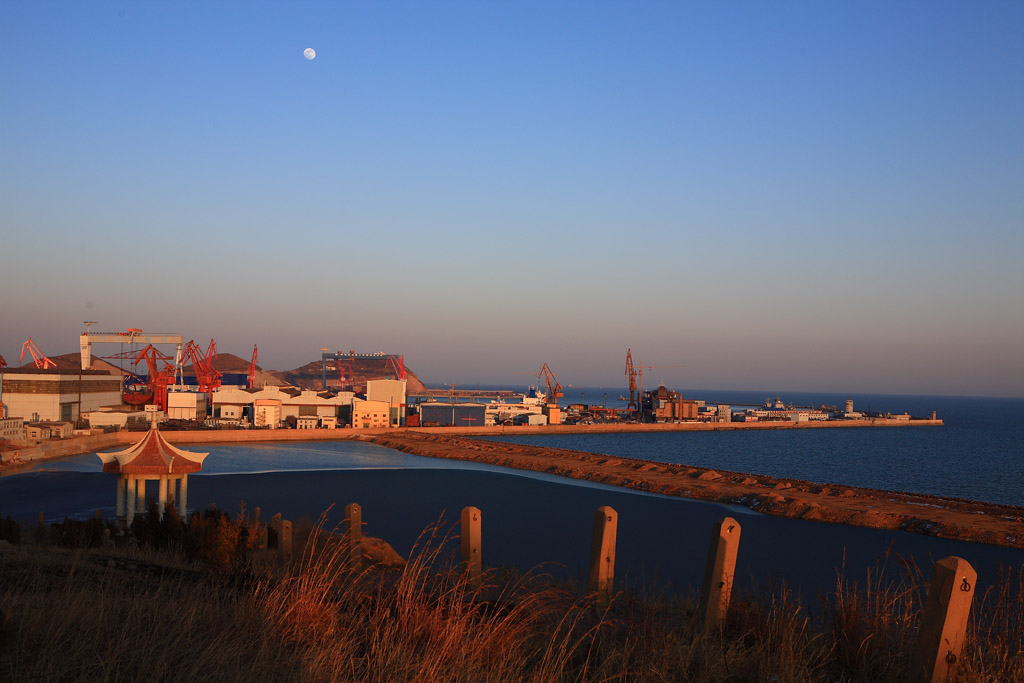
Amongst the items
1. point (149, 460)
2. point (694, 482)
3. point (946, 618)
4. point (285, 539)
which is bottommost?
point (694, 482)

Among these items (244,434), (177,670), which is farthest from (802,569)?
(244,434)

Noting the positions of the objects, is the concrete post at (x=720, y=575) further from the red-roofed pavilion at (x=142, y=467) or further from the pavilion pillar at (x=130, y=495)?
the pavilion pillar at (x=130, y=495)

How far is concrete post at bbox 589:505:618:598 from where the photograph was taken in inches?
135

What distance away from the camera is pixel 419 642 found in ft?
8.86

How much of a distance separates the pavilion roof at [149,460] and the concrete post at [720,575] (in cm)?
1381

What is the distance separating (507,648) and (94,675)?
4.34 feet

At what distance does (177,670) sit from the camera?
2.26 meters

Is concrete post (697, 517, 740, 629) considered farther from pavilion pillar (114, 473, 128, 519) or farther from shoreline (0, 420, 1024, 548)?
shoreline (0, 420, 1024, 548)

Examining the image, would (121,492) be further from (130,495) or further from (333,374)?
(333,374)

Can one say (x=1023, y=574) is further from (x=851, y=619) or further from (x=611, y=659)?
(x=611, y=659)

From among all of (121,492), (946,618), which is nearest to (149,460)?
(121,492)

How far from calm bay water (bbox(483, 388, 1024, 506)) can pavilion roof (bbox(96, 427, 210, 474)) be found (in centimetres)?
2797

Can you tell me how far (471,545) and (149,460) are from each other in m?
13.3

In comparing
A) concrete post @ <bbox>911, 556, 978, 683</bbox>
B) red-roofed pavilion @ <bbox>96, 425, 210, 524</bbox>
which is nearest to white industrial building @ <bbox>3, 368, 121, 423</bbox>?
red-roofed pavilion @ <bbox>96, 425, 210, 524</bbox>
